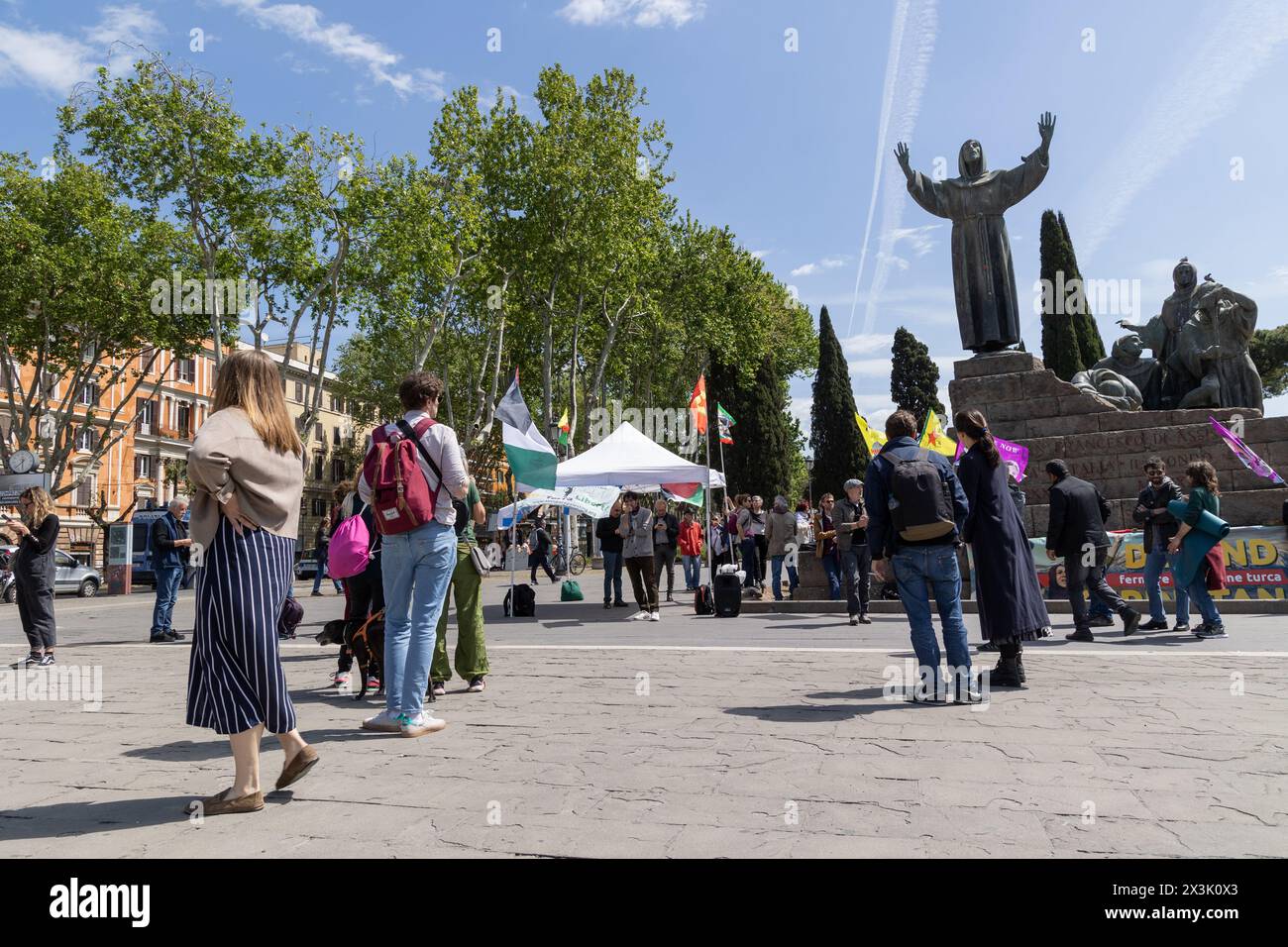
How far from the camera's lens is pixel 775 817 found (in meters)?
3.47

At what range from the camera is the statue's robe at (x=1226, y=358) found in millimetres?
17172

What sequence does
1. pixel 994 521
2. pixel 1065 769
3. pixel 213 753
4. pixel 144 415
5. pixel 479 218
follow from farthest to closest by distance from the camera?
pixel 144 415 < pixel 479 218 < pixel 994 521 < pixel 213 753 < pixel 1065 769

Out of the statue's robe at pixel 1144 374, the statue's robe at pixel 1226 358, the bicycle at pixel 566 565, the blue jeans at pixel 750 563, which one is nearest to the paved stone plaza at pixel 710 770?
the blue jeans at pixel 750 563

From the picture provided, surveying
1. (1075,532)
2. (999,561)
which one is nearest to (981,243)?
(1075,532)

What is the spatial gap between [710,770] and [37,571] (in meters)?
7.41

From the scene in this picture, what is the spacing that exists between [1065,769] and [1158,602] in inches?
276

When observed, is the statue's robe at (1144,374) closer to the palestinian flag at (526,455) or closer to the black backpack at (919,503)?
the palestinian flag at (526,455)

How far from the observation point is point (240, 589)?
364 centimetres

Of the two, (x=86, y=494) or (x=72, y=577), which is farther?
(x=86, y=494)

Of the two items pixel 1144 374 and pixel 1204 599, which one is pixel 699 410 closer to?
pixel 1144 374

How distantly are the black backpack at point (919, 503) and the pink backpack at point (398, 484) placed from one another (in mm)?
2860

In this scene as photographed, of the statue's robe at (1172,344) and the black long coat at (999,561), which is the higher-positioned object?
the statue's robe at (1172,344)
